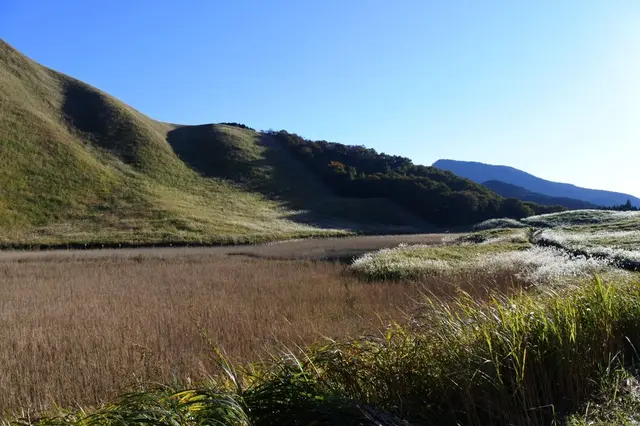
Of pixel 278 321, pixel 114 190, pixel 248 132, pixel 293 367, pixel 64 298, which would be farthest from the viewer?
pixel 248 132

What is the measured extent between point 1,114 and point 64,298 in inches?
2622

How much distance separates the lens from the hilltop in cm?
4794

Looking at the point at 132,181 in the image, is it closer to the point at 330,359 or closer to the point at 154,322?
the point at 154,322

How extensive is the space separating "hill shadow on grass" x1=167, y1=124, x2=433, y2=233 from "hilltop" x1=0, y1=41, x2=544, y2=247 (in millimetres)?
286

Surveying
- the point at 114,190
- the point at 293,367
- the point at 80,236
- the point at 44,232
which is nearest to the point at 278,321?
the point at 293,367

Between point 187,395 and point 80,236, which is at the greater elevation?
point 187,395

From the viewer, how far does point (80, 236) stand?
135 feet

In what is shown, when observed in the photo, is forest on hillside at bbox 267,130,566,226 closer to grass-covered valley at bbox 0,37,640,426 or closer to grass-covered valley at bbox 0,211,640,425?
grass-covered valley at bbox 0,37,640,426

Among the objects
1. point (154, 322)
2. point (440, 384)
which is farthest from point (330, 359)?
point (154, 322)

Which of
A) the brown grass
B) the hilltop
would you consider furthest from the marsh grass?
the hilltop

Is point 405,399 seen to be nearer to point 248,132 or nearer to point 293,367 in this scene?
point 293,367

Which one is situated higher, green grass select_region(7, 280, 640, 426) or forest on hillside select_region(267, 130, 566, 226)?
forest on hillside select_region(267, 130, 566, 226)

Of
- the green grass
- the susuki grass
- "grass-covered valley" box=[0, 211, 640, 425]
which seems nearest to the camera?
the green grass

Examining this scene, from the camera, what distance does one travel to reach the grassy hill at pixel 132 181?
46.9 m
